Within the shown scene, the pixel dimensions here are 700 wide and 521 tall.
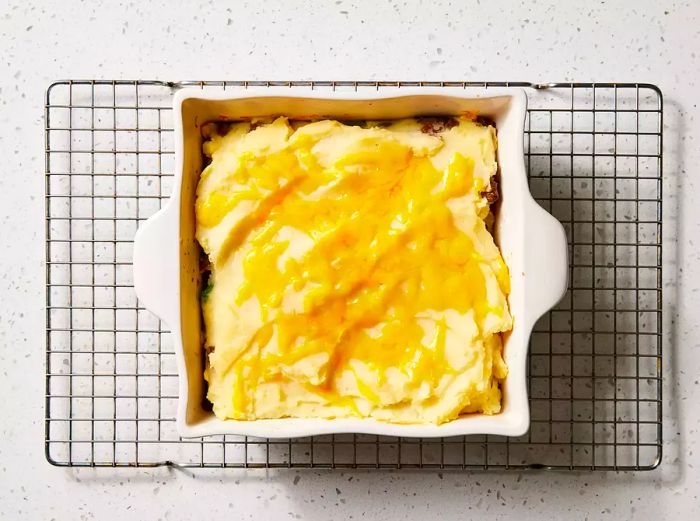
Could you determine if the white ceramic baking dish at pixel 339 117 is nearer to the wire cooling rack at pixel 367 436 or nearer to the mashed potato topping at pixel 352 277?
the mashed potato topping at pixel 352 277

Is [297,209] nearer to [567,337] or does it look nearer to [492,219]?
[492,219]

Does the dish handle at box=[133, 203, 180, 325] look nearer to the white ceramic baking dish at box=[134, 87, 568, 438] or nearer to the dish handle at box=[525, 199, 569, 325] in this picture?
the white ceramic baking dish at box=[134, 87, 568, 438]

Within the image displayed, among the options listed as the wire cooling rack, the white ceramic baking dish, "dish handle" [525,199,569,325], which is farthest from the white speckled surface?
"dish handle" [525,199,569,325]

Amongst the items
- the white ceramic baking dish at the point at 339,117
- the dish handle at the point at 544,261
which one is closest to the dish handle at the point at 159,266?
the white ceramic baking dish at the point at 339,117

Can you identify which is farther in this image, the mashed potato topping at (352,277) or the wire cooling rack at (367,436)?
the wire cooling rack at (367,436)

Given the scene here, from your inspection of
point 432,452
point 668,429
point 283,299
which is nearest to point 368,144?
point 283,299

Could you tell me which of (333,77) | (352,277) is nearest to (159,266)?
(352,277)
